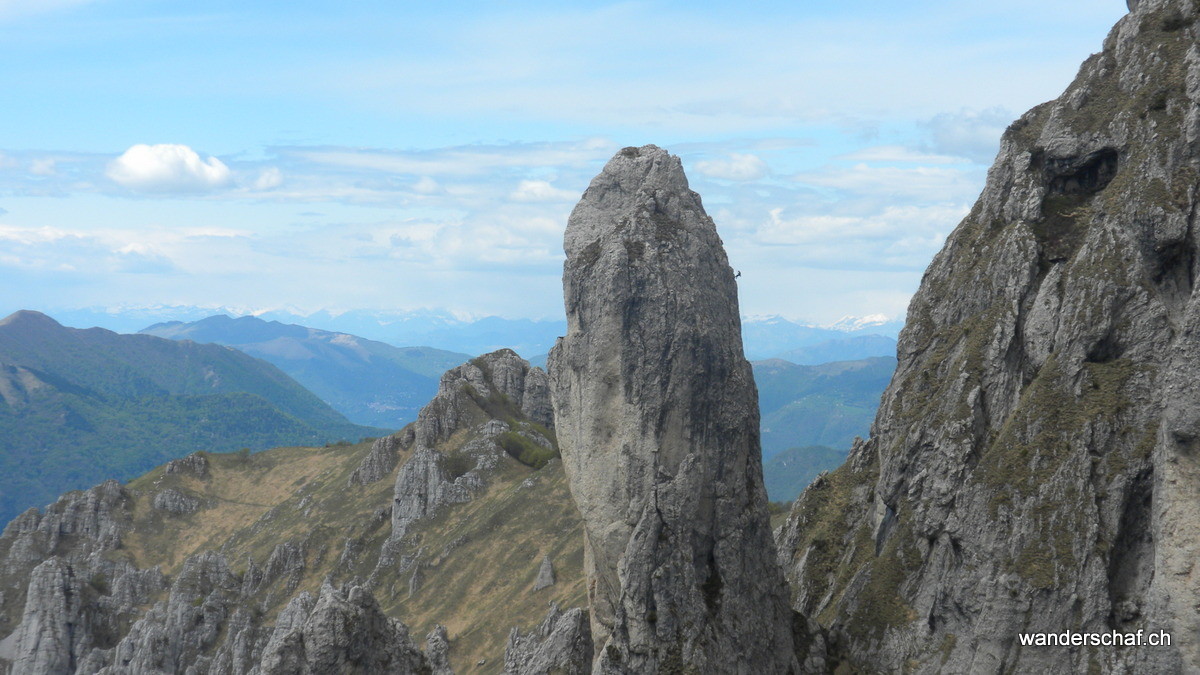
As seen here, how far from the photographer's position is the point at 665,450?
47.4 metres

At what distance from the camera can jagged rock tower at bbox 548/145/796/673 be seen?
45625 millimetres

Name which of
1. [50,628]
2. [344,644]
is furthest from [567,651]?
[50,628]

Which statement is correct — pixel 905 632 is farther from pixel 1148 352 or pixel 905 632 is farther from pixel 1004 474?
pixel 1148 352

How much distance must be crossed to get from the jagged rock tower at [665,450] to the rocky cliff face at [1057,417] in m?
9.88

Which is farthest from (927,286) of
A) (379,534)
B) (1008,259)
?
(379,534)

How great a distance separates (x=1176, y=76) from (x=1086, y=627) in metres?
32.2

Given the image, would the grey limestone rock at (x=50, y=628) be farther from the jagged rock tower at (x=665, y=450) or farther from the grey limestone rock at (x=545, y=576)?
the jagged rock tower at (x=665, y=450)

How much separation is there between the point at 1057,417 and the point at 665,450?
2032cm

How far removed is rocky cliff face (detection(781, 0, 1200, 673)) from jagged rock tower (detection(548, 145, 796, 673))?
389 inches

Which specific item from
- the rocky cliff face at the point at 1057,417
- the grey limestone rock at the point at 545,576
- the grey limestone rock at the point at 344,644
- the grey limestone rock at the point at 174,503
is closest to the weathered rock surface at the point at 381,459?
the grey limestone rock at the point at 174,503

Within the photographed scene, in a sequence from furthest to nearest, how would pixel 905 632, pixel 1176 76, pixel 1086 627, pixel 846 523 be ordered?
pixel 846 523, pixel 1176 76, pixel 905 632, pixel 1086 627

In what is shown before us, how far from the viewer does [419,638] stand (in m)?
112

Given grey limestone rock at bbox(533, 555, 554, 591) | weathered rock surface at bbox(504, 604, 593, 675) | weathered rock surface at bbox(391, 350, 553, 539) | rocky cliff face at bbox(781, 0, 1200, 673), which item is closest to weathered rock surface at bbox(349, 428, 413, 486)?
weathered rock surface at bbox(391, 350, 553, 539)

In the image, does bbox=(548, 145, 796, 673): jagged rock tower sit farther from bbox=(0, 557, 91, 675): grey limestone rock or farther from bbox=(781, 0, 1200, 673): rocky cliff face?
bbox=(0, 557, 91, 675): grey limestone rock
